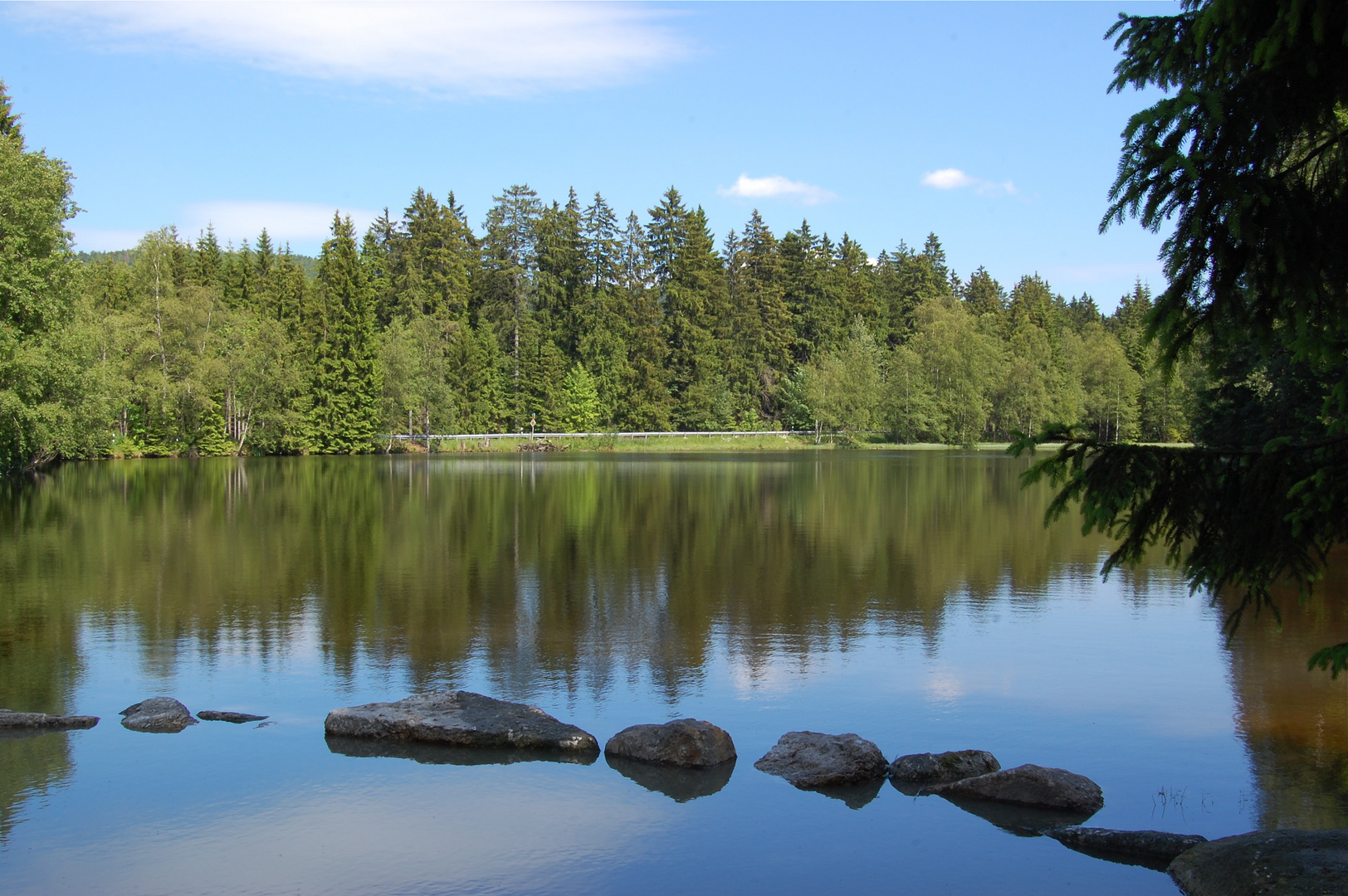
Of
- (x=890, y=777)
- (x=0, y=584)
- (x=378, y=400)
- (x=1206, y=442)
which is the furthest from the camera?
(x=378, y=400)

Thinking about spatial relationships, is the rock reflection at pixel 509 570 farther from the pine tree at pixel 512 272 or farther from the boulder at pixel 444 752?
the pine tree at pixel 512 272

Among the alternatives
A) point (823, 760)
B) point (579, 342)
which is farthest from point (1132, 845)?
point (579, 342)

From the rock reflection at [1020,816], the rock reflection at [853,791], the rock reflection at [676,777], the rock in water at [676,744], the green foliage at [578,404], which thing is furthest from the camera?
the green foliage at [578,404]

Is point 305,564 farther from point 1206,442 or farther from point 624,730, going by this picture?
point 1206,442

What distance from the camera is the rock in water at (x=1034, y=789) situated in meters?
8.06

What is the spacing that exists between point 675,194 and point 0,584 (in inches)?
3292

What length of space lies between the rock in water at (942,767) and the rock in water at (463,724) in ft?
8.38

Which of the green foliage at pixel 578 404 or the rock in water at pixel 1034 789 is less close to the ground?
the green foliage at pixel 578 404

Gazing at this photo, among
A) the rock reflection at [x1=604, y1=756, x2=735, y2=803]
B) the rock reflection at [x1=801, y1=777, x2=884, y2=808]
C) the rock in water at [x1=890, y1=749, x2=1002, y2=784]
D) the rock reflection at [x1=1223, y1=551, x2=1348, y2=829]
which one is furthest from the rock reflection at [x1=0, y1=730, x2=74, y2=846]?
the rock reflection at [x1=1223, y1=551, x2=1348, y2=829]

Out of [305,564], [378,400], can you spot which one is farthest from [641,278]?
[305,564]

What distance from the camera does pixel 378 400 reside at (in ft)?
239

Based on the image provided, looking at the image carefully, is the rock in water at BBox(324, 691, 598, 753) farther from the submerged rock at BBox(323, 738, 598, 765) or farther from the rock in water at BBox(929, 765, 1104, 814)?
the rock in water at BBox(929, 765, 1104, 814)

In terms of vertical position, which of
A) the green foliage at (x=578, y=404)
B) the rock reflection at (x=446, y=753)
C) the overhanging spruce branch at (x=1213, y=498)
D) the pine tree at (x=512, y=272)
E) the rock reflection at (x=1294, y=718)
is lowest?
the rock reflection at (x=446, y=753)

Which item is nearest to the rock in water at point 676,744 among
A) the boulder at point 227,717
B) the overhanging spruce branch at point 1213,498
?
the boulder at point 227,717
